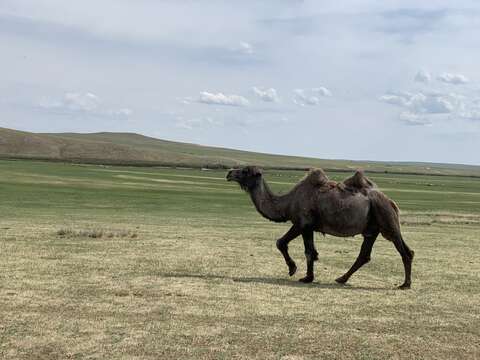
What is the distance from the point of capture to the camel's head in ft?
49.6

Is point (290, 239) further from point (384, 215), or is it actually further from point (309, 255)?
point (384, 215)

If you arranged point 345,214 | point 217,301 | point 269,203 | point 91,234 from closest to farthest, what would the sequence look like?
point 217,301
point 345,214
point 269,203
point 91,234

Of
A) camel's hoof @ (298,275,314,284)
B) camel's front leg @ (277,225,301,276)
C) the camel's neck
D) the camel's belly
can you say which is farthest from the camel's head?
camel's hoof @ (298,275,314,284)

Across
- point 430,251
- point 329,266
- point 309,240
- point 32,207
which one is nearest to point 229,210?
point 32,207

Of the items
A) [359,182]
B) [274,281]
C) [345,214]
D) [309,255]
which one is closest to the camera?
[274,281]

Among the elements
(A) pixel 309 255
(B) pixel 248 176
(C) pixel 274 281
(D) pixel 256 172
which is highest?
(D) pixel 256 172

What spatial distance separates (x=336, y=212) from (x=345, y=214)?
214 mm

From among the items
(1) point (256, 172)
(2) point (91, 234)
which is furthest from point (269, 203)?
(2) point (91, 234)

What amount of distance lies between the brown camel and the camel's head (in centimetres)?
43

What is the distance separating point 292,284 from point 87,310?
5.11 metres

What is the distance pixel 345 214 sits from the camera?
14.2m

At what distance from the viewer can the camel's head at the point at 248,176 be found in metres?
15.1

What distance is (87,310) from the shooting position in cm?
1036

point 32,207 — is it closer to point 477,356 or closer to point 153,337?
point 153,337
